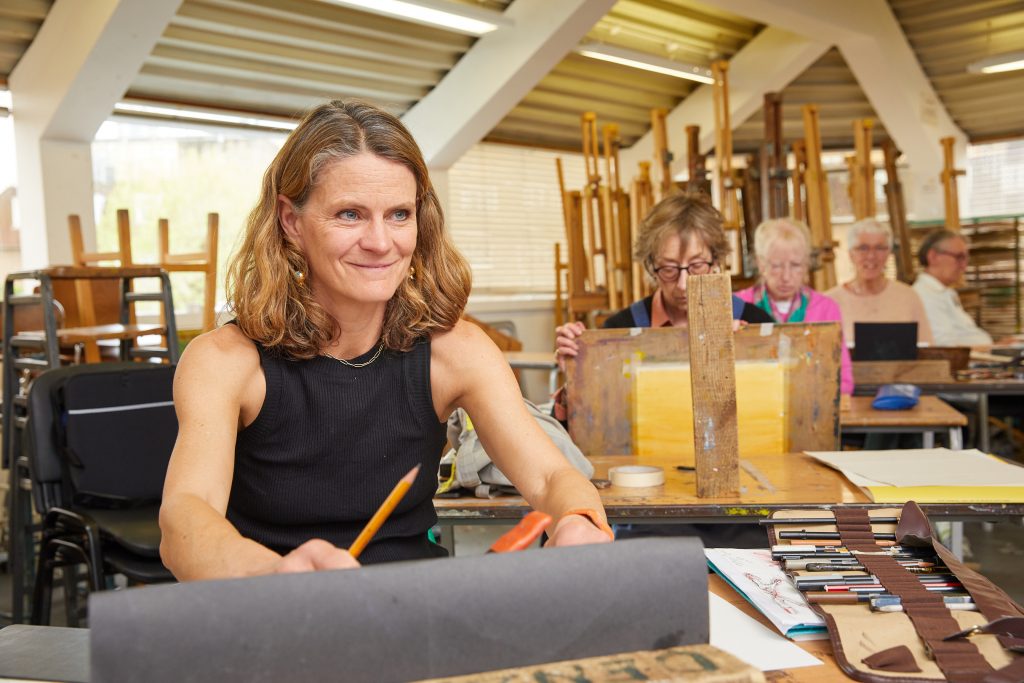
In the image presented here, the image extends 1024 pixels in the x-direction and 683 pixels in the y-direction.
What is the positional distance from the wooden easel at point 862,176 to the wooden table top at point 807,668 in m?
6.28

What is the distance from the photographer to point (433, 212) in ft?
5.60

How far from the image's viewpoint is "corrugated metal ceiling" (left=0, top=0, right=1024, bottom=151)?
257 inches

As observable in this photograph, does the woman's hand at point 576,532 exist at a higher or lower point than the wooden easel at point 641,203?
lower

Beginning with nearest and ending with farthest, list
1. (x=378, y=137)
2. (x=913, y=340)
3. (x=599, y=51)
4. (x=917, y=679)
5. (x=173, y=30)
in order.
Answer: (x=917, y=679) → (x=378, y=137) → (x=913, y=340) → (x=173, y=30) → (x=599, y=51)

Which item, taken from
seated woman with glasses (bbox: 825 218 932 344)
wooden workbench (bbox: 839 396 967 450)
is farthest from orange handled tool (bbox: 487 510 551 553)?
seated woman with glasses (bbox: 825 218 932 344)

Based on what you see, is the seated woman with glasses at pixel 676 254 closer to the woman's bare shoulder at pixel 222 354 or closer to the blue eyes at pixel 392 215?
the blue eyes at pixel 392 215

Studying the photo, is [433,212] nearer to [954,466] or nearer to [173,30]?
[954,466]

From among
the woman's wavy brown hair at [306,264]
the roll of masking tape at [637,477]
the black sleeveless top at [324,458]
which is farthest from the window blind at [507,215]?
the black sleeveless top at [324,458]

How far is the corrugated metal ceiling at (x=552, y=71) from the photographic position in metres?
6.53

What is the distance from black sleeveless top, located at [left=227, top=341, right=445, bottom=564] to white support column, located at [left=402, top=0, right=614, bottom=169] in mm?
5846

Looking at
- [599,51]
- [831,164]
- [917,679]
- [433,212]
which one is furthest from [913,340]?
[831,164]

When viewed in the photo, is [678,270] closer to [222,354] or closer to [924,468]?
[924,468]

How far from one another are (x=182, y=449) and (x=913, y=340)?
381 centimetres

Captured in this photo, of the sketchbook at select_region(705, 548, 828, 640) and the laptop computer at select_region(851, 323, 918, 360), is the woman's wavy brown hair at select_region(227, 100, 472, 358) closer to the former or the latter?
the sketchbook at select_region(705, 548, 828, 640)
